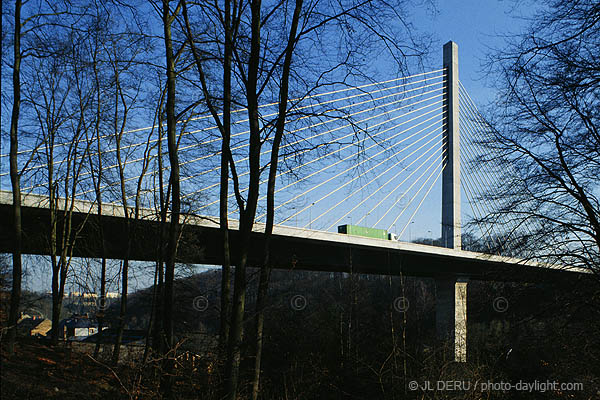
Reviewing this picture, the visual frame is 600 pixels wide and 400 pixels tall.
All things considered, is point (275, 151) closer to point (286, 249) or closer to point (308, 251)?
point (286, 249)

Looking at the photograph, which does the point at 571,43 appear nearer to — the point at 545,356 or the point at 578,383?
the point at 578,383

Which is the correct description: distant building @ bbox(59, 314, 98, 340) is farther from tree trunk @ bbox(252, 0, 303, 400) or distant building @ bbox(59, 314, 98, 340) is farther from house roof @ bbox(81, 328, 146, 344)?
tree trunk @ bbox(252, 0, 303, 400)

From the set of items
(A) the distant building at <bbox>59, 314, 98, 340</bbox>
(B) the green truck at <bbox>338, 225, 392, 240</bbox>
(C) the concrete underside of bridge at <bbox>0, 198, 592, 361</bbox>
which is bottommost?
(A) the distant building at <bbox>59, 314, 98, 340</bbox>

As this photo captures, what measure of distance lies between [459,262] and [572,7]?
1010 inches

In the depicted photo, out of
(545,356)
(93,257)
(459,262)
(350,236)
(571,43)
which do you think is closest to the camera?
(571,43)

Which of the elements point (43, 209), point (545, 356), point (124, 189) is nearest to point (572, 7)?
point (545, 356)

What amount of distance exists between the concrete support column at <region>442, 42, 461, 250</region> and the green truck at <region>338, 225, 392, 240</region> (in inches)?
115

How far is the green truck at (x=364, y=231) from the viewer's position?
977 inches

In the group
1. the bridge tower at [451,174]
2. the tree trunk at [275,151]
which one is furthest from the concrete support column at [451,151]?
the tree trunk at [275,151]

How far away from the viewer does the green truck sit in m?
24.8

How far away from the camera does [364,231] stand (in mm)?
25281

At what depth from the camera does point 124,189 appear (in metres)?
15.4

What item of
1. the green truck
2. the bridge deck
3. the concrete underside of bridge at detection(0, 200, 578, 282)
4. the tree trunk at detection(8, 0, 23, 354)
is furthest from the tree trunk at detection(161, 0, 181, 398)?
the green truck

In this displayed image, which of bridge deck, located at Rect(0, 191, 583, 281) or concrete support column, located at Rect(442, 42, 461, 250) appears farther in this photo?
concrete support column, located at Rect(442, 42, 461, 250)
